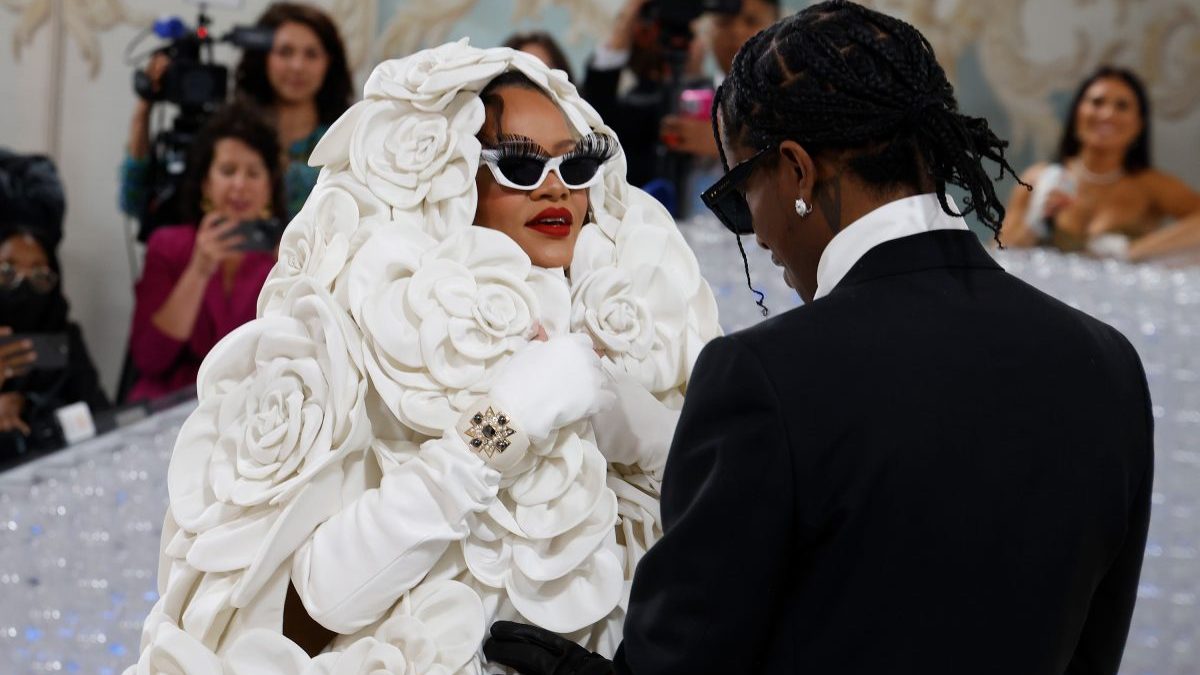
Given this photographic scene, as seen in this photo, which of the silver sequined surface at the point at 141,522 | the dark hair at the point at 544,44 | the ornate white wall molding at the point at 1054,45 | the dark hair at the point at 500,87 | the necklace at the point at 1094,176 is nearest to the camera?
the dark hair at the point at 500,87

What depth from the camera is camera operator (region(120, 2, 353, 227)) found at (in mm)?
5074

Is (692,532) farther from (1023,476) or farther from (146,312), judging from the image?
(146,312)

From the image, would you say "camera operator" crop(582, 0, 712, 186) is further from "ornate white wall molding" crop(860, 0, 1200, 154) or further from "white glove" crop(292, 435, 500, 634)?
"white glove" crop(292, 435, 500, 634)

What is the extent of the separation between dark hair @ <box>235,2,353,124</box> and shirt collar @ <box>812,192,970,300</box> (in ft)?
12.6

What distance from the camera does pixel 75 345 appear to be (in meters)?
4.55

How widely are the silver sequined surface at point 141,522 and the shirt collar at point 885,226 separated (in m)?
1.96

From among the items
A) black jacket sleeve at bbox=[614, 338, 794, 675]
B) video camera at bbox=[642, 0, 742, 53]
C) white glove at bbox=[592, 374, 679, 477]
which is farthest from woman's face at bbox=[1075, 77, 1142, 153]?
black jacket sleeve at bbox=[614, 338, 794, 675]

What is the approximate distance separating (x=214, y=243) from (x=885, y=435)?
3593 mm

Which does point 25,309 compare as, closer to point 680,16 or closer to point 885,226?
point 680,16

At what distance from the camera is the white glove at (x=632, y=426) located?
202 cm

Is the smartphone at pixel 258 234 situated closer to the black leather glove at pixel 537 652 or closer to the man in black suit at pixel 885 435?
the black leather glove at pixel 537 652

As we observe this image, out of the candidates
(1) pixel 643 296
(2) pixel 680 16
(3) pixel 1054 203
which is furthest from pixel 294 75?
(1) pixel 643 296

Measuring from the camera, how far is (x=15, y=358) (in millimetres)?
4055

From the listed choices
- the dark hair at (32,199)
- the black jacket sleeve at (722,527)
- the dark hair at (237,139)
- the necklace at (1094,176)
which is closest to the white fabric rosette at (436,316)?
the black jacket sleeve at (722,527)
